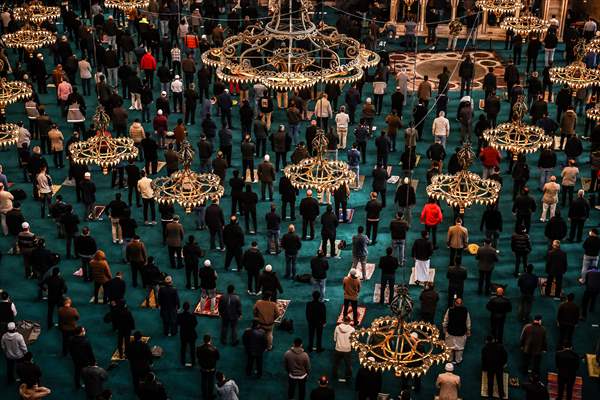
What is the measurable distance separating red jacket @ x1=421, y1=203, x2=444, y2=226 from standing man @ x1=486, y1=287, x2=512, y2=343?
3.20 m

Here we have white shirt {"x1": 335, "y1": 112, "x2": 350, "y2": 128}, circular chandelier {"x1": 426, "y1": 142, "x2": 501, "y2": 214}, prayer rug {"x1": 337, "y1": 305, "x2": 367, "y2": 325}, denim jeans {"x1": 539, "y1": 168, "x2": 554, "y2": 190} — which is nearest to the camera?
circular chandelier {"x1": 426, "y1": 142, "x2": 501, "y2": 214}

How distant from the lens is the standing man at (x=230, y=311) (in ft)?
63.3

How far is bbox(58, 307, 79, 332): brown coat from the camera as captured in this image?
19000 mm

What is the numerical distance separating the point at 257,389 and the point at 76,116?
1080 cm

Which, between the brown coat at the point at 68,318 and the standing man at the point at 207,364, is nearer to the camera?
the standing man at the point at 207,364

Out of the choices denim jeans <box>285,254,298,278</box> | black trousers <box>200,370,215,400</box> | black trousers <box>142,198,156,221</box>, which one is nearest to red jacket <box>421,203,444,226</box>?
denim jeans <box>285,254,298,278</box>

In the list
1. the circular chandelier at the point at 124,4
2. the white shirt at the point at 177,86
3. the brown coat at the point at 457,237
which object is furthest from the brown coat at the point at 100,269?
the circular chandelier at the point at 124,4

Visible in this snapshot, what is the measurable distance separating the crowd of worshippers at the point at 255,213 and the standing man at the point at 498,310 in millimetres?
35

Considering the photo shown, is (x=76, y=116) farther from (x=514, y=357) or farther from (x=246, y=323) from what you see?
(x=514, y=357)

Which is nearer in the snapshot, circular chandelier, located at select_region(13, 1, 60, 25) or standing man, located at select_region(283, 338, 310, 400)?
standing man, located at select_region(283, 338, 310, 400)

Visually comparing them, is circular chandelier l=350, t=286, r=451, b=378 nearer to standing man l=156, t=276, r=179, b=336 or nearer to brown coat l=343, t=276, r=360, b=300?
brown coat l=343, t=276, r=360, b=300

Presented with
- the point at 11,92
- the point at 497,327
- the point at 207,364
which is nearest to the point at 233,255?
the point at 207,364

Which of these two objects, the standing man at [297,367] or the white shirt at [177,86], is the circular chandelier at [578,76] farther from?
the standing man at [297,367]

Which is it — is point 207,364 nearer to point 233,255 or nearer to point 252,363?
point 252,363
